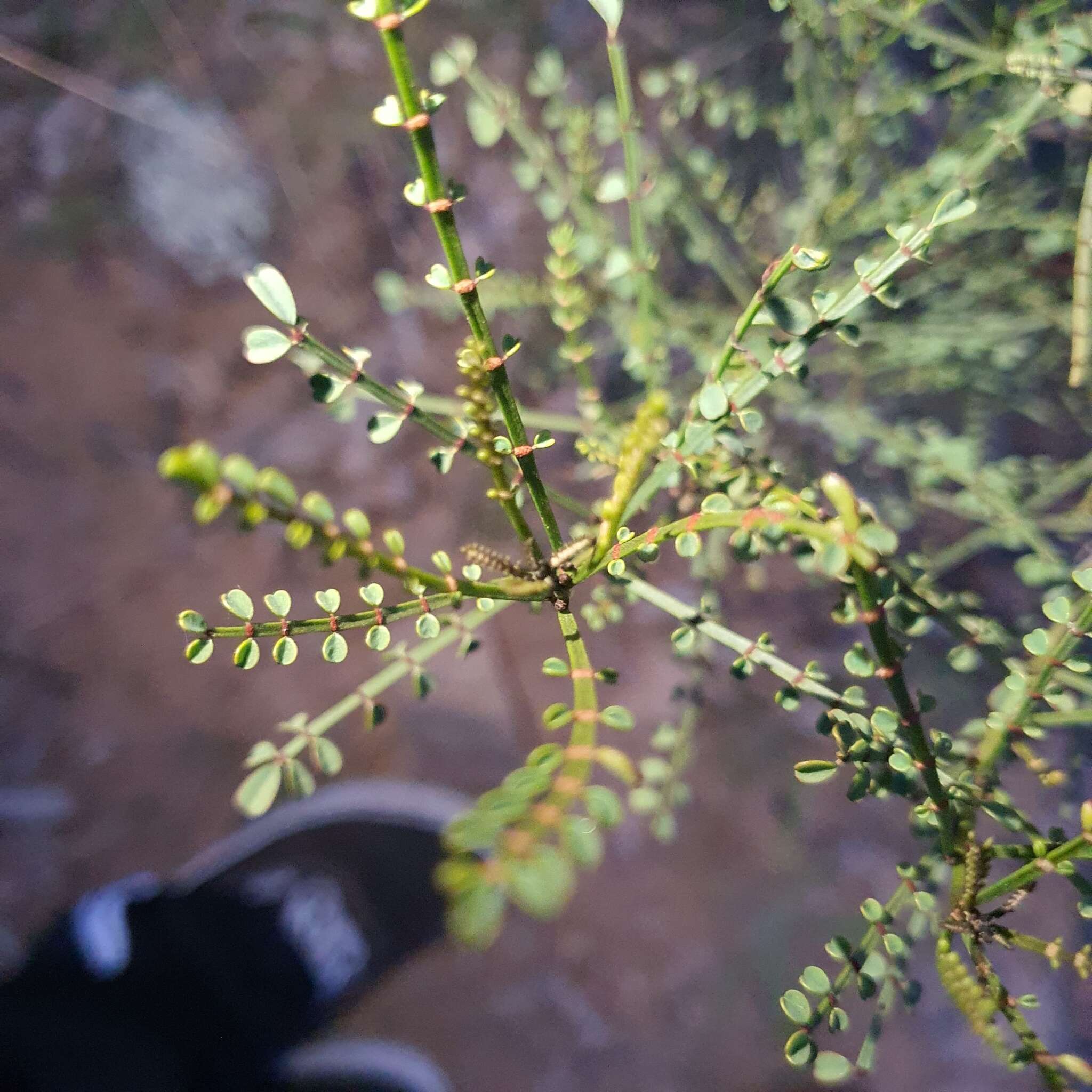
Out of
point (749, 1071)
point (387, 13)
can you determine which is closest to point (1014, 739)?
point (387, 13)

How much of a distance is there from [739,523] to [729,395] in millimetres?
72

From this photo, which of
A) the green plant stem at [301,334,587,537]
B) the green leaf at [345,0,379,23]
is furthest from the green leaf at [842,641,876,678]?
the green leaf at [345,0,379,23]

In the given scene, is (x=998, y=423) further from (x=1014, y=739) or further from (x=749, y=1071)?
(x=749, y=1071)

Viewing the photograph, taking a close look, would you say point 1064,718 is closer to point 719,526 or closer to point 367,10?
point 719,526

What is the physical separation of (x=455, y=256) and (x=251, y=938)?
2.72ft

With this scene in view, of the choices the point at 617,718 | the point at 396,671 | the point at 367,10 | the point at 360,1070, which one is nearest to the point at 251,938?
the point at 360,1070

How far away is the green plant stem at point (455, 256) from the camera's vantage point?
17 cm

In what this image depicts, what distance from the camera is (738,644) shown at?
11.3 inches

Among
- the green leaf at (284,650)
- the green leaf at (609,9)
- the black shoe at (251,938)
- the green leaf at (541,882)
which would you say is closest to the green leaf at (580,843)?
the green leaf at (541,882)

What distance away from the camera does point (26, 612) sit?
31.2 inches

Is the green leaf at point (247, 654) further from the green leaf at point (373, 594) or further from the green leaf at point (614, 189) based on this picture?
the green leaf at point (614, 189)

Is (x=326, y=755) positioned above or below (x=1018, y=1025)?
above

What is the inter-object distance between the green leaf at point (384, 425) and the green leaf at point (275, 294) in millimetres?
38

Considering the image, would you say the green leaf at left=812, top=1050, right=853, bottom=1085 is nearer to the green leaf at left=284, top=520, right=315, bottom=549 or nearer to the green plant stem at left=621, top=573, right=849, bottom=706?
the green plant stem at left=621, top=573, right=849, bottom=706
